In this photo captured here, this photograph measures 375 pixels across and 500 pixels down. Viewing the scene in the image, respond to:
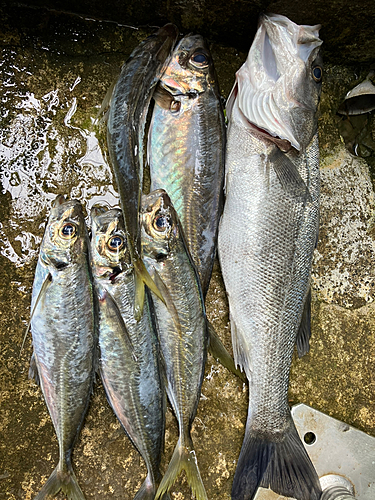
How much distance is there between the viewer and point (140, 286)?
88.8 inches

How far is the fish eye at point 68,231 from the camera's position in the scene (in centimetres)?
218

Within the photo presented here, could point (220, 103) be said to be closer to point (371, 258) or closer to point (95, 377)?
point (371, 258)

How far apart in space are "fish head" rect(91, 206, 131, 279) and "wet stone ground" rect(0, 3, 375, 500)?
30cm

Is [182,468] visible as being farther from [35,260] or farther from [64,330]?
[35,260]

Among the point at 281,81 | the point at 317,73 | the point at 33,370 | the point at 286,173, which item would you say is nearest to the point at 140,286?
the point at 33,370

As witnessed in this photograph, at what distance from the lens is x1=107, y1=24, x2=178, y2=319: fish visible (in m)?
2.28

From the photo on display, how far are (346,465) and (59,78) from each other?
3116 millimetres

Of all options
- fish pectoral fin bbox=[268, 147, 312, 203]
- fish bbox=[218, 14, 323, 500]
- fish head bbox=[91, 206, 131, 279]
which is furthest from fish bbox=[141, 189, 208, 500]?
fish pectoral fin bbox=[268, 147, 312, 203]

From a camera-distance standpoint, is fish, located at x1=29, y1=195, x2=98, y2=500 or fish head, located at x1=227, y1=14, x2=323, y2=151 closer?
fish, located at x1=29, y1=195, x2=98, y2=500

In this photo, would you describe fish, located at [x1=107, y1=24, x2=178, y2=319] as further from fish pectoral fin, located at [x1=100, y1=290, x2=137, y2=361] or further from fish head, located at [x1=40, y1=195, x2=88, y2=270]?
fish head, located at [x1=40, y1=195, x2=88, y2=270]

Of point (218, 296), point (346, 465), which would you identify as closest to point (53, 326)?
point (218, 296)

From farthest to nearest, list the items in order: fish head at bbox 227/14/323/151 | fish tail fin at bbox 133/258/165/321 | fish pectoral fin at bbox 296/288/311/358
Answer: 1. fish pectoral fin at bbox 296/288/311/358
2. fish head at bbox 227/14/323/151
3. fish tail fin at bbox 133/258/165/321

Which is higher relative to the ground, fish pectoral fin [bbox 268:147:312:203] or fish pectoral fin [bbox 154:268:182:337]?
fish pectoral fin [bbox 268:147:312:203]

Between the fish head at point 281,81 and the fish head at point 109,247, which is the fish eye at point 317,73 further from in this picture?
the fish head at point 109,247
